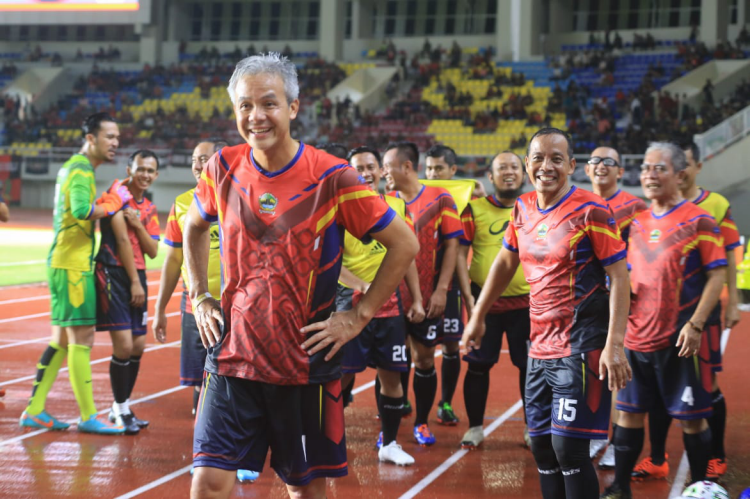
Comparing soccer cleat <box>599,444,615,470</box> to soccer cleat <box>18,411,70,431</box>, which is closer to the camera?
soccer cleat <box>599,444,615,470</box>

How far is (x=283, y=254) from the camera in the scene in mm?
3516

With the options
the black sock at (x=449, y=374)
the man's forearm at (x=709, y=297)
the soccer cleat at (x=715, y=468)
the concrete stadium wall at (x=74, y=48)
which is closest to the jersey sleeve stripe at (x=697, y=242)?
the man's forearm at (x=709, y=297)

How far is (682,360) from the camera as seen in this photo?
523 centimetres

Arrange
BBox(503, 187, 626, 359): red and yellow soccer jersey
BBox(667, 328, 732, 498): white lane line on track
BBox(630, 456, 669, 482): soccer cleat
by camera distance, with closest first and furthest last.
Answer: BBox(503, 187, 626, 359): red and yellow soccer jersey
BBox(667, 328, 732, 498): white lane line on track
BBox(630, 456, 669, 482): soccer cleat

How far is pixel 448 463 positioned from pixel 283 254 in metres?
3.15

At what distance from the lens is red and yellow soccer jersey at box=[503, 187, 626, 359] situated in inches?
170

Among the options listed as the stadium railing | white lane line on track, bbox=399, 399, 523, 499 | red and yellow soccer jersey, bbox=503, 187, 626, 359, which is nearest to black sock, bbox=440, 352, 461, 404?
white lane line on track, bbox=399, 399, 523, 499

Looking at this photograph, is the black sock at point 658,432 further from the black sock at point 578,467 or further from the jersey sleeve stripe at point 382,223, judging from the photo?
the jersey sleeve stripe at point 382,223

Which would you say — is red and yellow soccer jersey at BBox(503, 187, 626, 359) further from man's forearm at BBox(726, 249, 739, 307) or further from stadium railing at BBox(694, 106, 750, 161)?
stadium railing at BBox(694, 106, 750, 161)

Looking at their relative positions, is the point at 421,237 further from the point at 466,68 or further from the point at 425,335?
the point at 466,68

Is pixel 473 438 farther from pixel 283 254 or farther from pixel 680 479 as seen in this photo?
pixel 283 254

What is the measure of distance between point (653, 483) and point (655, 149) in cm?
217

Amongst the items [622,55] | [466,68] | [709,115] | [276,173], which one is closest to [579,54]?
[622,55]

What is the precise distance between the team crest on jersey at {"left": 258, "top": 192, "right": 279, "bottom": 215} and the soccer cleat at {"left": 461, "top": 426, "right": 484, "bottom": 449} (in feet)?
11.9
